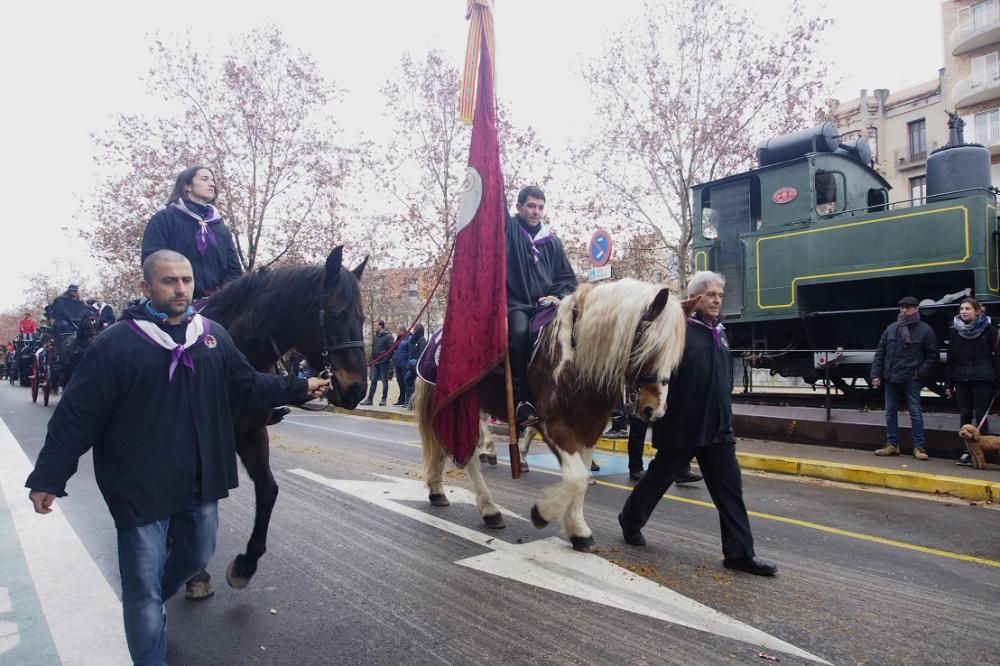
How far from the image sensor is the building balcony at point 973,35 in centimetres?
3131

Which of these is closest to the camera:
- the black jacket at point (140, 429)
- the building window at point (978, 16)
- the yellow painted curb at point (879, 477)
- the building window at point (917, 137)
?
the black jacket at point (140, 429)

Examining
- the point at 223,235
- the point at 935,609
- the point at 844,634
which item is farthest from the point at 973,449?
the point at 223,235

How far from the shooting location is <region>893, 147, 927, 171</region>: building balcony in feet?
116

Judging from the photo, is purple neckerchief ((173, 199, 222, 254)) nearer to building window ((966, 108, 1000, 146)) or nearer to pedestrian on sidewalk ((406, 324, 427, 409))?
pedestrian on sidewalk ((406, 324, 427, 409))

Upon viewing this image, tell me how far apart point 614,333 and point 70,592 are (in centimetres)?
358

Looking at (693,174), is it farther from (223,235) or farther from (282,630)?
(282,630)

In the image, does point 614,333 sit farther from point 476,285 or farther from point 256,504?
point 256,504

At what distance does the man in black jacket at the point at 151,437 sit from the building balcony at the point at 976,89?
40.1 metres

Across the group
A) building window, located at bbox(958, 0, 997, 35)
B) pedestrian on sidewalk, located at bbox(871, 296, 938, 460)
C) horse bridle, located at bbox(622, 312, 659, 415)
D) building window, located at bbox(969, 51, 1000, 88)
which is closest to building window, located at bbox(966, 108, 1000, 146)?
building window, located at bbox(969, 51, 1000, 88)

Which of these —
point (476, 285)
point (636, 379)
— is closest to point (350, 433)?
point (476, 285)

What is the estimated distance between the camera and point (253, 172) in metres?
20.2

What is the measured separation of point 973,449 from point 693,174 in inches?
454

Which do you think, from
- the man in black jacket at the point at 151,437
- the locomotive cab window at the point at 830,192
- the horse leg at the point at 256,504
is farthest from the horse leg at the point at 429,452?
the locomotive cab window at the point at 830,192

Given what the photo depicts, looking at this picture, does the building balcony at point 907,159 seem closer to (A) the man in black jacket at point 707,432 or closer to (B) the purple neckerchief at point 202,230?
(A) the man in black jacket at point 707,432
